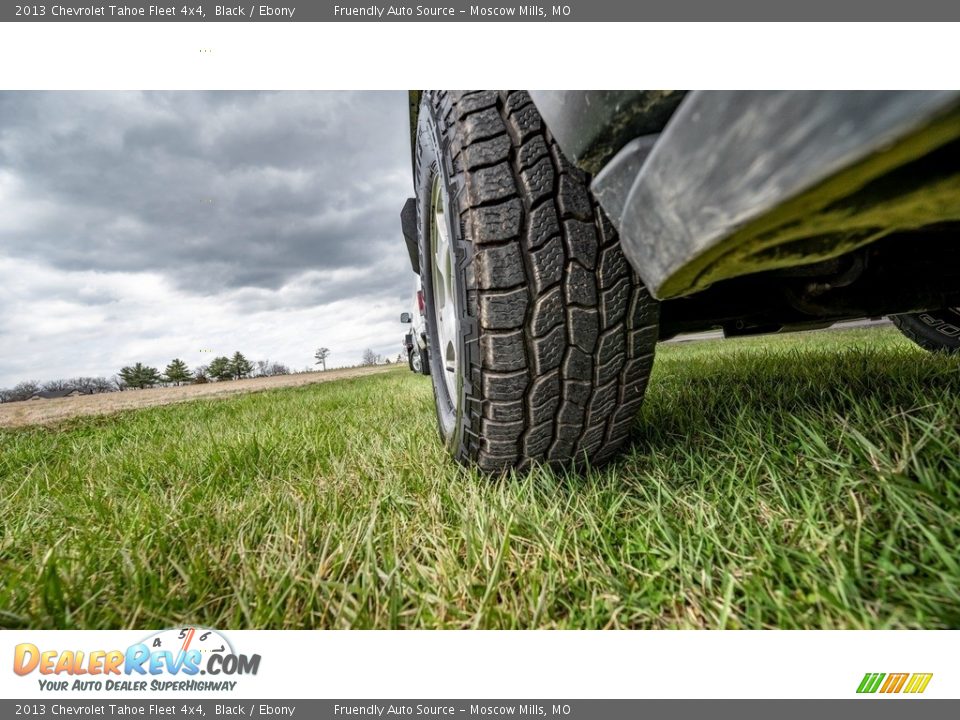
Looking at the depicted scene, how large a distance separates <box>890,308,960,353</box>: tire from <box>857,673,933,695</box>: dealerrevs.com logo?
2.01 metres

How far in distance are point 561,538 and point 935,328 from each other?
247cm

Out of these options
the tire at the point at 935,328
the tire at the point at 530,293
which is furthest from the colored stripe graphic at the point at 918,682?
the tire at the point at 935,328

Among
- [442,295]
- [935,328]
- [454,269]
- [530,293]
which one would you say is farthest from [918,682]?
[935,328]

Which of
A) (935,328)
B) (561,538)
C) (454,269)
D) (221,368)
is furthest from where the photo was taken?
(221,368)

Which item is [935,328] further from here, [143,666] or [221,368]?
[221,368]

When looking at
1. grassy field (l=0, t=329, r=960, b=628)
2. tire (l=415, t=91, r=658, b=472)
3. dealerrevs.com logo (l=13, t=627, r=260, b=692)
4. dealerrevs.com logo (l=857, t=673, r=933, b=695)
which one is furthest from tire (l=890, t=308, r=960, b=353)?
dealerrevs.com logo (l=13, t=627, r=260, b=692)

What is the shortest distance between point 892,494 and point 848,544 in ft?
0.33

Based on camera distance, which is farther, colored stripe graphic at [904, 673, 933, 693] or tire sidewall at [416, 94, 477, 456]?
tire sidewall at [416, 94, 477, 456]

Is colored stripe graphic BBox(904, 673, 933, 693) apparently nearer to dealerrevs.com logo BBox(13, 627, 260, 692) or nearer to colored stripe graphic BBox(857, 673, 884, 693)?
colored stripe graphic BBox(857, 673, 884, 693)

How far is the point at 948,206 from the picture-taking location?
34 centimetres

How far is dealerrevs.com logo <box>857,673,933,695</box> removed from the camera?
49 cm

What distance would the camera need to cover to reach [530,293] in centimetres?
79

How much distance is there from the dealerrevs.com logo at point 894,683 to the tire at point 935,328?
2.01 meters

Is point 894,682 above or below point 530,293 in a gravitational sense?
below
